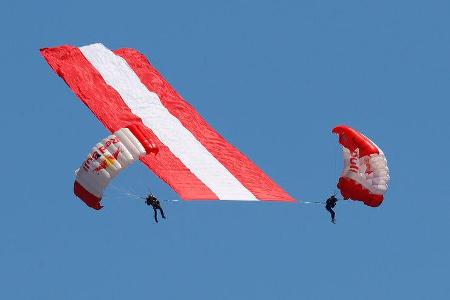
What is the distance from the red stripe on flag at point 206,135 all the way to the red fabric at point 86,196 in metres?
4.88

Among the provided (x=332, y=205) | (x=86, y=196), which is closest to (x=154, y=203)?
(x=86, y=196)

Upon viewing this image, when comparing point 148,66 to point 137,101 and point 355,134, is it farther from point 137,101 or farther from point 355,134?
point 355,134

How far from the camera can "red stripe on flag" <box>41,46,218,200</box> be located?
146 ft

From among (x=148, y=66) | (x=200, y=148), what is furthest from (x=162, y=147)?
(x=148, y=66)

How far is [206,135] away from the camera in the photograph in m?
48.1

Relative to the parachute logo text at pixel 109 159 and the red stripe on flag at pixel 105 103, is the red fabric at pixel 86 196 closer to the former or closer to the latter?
the parachute logo text at pixel 109 159

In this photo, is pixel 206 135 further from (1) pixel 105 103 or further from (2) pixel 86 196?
(2) pixel 86 196

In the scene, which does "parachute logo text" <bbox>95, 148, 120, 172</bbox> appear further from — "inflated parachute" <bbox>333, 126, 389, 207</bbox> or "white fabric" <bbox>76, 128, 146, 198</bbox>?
"inflated parachute" <bbox>333, 126, 389, 207</bbox>

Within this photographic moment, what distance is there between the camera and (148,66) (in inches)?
1978

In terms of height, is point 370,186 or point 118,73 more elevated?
point 118,73

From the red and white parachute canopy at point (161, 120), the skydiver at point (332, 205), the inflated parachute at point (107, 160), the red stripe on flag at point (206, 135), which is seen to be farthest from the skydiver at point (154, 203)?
the skydiver at point (332, 205)

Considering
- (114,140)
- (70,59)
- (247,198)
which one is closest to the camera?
(114,140)

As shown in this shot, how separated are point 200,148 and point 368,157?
516cm

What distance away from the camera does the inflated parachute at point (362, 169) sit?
44.1m
